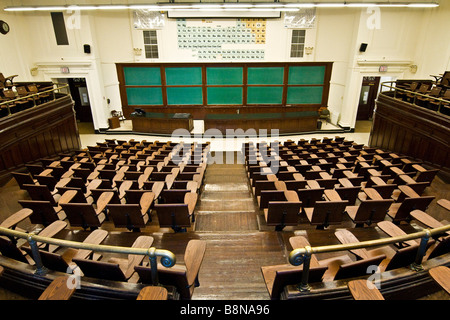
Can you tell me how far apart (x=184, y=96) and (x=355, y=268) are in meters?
11.8

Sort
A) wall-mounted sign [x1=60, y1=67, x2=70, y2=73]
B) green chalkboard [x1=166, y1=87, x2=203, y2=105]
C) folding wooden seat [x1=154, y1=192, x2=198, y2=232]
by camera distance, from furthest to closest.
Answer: green chalkboard [x1=166, y1=87, x2=203, y2=105], wall-mounted sign [x1=60, y1=67, x2=70, y2=73], folding wooden seat [x1=154, y1=192, x2=198, y2=232]

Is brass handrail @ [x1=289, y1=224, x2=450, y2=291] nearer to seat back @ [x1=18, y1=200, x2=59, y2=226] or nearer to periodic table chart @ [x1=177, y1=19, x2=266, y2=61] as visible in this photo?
seat back @ [x1=18, y1=200, x2=59, y2=226]

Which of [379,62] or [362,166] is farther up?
[379,62]

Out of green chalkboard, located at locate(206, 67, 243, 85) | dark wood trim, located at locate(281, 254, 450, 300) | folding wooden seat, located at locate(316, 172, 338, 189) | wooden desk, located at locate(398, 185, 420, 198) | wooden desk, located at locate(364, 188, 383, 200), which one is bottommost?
folding wooden seat, located at locate(316, 172, 338, 189)

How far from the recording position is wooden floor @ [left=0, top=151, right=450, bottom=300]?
9.19 ft

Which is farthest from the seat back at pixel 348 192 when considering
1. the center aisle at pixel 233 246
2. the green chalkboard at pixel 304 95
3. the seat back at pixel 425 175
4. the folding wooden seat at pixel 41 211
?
the green chalkboard at pixel 304 95

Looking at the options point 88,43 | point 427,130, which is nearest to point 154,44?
point 88,43

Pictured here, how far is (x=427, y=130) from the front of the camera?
22.2 feet

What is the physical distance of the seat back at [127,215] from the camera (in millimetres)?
3611

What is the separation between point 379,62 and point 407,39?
1.45m

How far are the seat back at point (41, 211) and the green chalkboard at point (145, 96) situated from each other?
973 centimetres

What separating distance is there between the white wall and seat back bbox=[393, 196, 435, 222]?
28.6 feet

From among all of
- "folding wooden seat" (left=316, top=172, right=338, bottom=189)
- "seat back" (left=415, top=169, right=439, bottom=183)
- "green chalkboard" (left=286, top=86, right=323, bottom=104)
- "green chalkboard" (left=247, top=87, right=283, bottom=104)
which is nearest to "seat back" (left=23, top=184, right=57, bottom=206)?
"folding wooden seat" (left=316, top=172, right=338, bottom=189)
